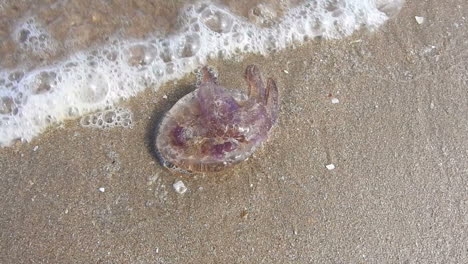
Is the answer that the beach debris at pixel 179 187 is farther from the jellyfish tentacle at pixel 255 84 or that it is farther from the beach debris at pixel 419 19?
the beach debris at pixel 419 19

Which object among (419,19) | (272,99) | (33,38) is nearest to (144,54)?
(33,38)

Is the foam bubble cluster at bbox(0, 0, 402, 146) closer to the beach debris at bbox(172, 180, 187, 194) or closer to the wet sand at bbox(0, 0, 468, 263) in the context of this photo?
the wet sand at bbox(0, 0, 468, 263)

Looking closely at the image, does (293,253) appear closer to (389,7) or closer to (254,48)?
(254,48)

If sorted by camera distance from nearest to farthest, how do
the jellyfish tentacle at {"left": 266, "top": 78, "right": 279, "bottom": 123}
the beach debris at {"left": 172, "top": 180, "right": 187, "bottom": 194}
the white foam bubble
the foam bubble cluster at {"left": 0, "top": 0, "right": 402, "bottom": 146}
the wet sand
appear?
the wet sand, the beach debris at {"left": 172, "top": 180, "right": 187, "bottom": 194}, the jellyfish tentacle at {"left": 266, "top": 78, "right": 279, "bottom": 123}, the foam bubble cluster at {"left": 0, "top": 0, "right": 402, "bottom": 146}, the white foam bubble

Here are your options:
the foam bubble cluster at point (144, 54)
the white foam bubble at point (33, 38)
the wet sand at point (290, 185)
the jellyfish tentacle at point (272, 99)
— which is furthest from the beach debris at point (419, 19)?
the white foam bubble at point (33, 38)

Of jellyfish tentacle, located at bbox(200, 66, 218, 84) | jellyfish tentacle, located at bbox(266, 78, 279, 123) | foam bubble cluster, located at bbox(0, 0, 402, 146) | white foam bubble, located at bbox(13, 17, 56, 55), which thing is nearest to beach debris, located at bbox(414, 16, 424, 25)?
foam bubble cluster, located at bbox(0, 0, 402, 146)

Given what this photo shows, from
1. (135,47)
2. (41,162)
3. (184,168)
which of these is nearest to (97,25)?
(135,47)
